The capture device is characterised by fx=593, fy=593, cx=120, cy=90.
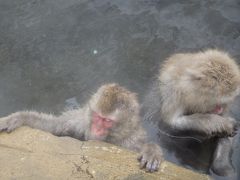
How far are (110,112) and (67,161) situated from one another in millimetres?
653

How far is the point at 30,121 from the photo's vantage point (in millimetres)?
5582

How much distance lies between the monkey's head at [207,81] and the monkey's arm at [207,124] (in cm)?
10

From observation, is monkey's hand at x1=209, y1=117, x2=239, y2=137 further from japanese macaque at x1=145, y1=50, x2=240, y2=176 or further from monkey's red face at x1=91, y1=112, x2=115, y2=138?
monkey's red face at x1=91, y1=112, x2=115, y2=138

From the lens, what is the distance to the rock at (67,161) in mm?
4500

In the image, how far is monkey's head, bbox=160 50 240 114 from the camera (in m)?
5.74

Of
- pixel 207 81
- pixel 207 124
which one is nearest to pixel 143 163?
pixel 207 81

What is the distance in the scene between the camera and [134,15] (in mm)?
8258

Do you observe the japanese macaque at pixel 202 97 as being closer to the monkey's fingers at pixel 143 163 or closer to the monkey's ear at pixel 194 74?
the monkey's ear at pixel 194 74

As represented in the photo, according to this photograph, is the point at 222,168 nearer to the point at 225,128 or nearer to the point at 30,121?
the point at 225,128

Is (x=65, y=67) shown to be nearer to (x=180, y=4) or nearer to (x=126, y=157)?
(x=180, y=4)

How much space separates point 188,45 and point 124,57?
860 millimetres

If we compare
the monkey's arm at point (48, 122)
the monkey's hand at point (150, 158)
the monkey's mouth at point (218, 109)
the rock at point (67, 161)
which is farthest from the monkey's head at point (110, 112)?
the monkey's mouth at point (218, 109)

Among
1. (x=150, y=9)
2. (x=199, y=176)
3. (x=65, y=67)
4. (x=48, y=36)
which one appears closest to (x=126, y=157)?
(x=199, y=176)

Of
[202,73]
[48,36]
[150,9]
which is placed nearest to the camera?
[202,73]
